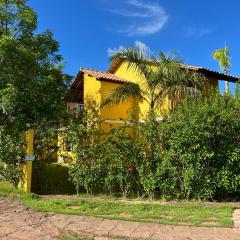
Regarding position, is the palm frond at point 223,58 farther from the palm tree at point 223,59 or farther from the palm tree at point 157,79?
the palm tree at point 157,79

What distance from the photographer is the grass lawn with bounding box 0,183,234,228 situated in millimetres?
8648

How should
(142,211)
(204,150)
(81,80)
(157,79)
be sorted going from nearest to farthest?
(142,211), (204,150), (157,79), (81,80)

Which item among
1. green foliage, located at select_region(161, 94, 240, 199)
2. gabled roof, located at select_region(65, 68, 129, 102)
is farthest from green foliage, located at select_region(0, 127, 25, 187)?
gabled roof, located at select_region(65, 68, 129, 102)

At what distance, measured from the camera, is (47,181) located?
13.2m

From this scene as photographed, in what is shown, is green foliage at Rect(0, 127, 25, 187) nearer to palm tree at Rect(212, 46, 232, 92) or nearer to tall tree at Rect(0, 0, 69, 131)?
tall tree at Rect(0, 0, 69, 131)

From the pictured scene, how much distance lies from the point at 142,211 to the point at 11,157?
455 centimetres

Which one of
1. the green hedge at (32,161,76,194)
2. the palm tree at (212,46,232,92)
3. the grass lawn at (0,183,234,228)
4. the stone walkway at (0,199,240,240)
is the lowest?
the stone walkway at (0,199,240,240)

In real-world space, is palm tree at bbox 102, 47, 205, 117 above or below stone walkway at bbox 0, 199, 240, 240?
above

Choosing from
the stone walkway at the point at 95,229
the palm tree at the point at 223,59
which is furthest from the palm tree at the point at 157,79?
the palm tree at the point at 223,59

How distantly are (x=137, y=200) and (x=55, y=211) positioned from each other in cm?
274

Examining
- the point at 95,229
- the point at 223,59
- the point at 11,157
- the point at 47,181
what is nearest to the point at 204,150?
the point at 95,229

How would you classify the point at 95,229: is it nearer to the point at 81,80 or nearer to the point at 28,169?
the point at 28,169

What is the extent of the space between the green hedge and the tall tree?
177 centimetres

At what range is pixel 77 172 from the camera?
1216 centimetres
